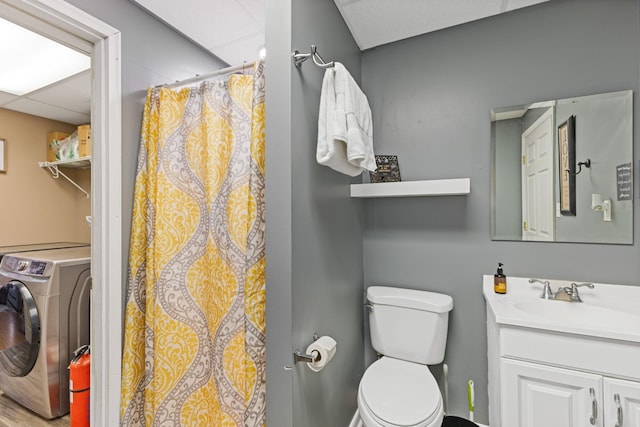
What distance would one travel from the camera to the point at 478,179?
1.74m

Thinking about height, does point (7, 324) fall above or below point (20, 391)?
above

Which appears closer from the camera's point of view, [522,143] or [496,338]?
[496,338]

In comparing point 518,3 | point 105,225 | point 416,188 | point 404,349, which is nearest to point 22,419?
point 105,225

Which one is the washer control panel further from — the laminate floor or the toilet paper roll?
the toilet paper roll

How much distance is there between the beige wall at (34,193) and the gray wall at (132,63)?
1.81m

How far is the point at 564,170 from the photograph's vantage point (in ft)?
5.07

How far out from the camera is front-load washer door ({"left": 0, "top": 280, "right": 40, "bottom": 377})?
5.74 ft

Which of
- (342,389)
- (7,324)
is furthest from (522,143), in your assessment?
(7,324)

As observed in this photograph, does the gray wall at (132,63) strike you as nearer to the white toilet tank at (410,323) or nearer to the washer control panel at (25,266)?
the washer control panel at (25,266)

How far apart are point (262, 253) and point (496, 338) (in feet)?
3.74

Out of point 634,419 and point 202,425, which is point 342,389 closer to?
point 202,425

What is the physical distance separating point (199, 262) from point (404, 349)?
1.22 metres

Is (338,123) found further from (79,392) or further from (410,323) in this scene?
(79,392)

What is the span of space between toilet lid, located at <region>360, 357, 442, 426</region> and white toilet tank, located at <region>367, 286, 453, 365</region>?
0.26 feet
